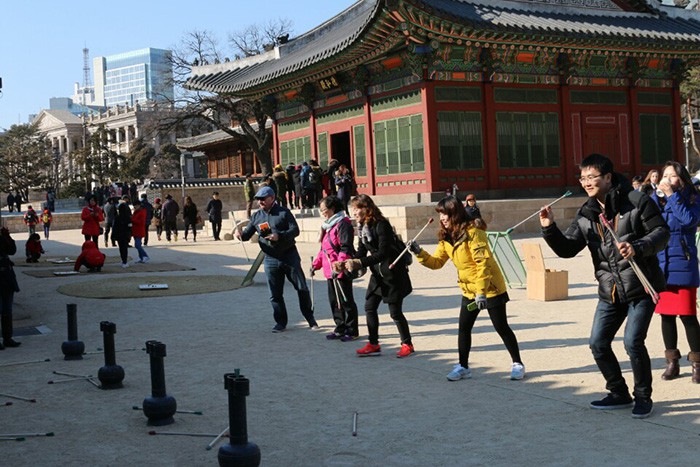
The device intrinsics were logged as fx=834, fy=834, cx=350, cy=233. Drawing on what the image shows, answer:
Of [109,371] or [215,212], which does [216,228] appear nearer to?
[215,212]

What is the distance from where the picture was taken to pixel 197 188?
130 ft

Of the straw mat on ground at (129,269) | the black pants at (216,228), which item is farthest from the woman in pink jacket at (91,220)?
the black pants at (216,228)

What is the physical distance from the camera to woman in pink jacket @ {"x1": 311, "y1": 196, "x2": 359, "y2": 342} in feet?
31.1

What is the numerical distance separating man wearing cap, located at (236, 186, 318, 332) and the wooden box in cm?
355

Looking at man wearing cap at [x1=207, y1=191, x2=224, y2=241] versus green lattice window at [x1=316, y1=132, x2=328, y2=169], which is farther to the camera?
man wearing cap at [x1=207, y1=191, x2=224, y2=241]

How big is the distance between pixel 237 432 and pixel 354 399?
2117 mm

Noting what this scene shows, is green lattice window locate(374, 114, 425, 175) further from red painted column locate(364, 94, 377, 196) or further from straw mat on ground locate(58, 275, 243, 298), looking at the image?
straw mat on ground locate(58, 275, 243, 298)

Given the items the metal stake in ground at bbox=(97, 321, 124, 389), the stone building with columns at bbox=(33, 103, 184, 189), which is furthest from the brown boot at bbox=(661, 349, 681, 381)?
the stone building with columns at bbox=(33, 103, 184, 189)

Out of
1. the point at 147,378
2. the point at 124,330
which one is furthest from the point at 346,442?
the point at 124,330

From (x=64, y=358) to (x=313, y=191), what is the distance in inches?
755

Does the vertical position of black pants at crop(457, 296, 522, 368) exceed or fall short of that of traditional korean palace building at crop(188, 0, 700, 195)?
it falls short

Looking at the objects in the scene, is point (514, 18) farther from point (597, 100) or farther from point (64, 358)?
point (64, 358)

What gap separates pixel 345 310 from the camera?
957 centimetres

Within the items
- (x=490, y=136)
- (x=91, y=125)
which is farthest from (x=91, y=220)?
(x=91, y=125)
